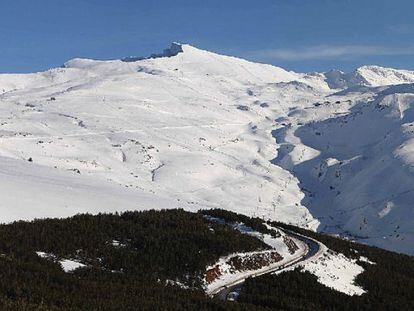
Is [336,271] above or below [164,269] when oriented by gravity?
below

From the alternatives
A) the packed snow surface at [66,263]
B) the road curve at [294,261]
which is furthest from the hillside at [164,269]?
the road curve at [294,261]

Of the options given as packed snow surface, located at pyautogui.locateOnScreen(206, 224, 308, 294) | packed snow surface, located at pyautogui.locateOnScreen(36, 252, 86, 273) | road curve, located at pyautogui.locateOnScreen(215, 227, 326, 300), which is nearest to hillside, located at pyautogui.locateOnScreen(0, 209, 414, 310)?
packed snow surface, located at pyautogui.locateOnScreen(36, 252, 86, 273)

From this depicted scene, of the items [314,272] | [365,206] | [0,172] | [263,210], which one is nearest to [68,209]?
[0,172]

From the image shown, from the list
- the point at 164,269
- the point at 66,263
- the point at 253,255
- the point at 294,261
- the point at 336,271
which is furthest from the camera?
the point at 294,261

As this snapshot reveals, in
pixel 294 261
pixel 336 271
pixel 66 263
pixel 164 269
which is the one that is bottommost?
pixel 336 271

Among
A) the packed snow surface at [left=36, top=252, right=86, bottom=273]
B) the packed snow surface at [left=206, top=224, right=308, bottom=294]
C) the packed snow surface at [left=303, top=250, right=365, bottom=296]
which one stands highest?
the packed snow surface at [left=36, top=252, right=86, bottom=273]

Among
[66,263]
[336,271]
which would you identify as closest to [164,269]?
[66,263]

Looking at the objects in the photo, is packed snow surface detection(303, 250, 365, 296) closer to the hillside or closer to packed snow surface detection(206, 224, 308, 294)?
the hillside

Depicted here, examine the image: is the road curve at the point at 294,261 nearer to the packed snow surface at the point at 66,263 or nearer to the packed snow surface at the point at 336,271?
the packed snow surface at the point at 336,271

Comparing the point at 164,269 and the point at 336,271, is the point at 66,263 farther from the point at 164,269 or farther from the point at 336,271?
the point at 336,271

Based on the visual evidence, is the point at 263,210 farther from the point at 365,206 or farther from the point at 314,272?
the point at 314,272

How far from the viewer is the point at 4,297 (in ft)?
59.7

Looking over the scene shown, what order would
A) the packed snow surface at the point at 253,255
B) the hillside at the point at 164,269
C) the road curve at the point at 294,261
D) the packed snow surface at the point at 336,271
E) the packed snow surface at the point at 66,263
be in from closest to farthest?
the hillside at the point at 164,269 < the packed snow surface at the point at 66,263 < the road curve at the point at 294,261 < the packed snow surface at the point at 253,255 < the packed snow surface at the point at 336,271

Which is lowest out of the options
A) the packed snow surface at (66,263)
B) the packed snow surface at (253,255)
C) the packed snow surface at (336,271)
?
the packed snow surface at (336,271)
